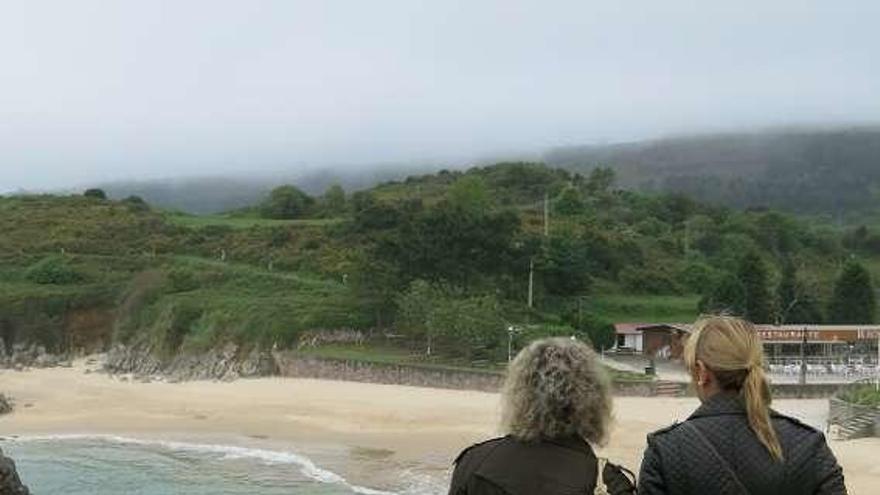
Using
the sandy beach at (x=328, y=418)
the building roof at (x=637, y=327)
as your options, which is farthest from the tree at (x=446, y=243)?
the sandy beach at (x=328, y=418)

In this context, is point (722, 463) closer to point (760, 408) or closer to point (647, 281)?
point (760, 408)

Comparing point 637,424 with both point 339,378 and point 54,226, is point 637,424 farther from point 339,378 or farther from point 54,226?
point 54,226

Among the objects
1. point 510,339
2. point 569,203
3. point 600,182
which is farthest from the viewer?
point 600,182

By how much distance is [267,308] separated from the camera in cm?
4816

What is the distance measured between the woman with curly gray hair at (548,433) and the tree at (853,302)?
50.3m

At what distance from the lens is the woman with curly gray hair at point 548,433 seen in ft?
11.6

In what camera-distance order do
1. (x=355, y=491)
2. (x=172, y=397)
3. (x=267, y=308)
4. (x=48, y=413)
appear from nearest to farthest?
(x=355, y=491), (x=48, y=413), (x=172, y=397), (x=267, y=308)

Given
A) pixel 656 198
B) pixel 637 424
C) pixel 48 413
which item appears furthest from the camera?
pixel 656 198

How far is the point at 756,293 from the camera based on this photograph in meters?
48.5

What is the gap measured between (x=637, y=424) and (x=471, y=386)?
9.63 metres

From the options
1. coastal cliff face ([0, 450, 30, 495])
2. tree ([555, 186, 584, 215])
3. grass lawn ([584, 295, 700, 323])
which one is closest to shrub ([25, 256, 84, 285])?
grass lawn ([584, 295, 700, 323])

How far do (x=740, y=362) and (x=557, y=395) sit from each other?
2.02 ft

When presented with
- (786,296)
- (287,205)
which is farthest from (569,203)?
(786,296)

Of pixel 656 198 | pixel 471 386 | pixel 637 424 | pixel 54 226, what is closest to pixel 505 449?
pixel 637 424
